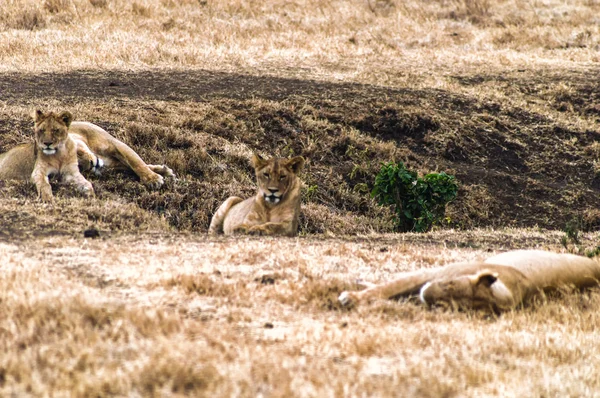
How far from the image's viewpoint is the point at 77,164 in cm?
1108

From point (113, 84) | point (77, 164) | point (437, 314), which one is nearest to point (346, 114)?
point (113, 84)

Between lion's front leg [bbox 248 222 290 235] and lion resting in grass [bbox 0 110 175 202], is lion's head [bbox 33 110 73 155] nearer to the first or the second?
lion resting in grass [bbox 0 110 175 202]

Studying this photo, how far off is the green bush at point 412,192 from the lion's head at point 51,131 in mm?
4378

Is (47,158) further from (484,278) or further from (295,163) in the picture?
(484,278)

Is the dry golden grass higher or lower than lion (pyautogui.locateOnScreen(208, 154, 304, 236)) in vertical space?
higher

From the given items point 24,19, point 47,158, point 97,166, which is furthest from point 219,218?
point 24,19

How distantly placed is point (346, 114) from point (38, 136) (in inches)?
287

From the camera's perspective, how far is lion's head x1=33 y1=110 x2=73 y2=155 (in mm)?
10663

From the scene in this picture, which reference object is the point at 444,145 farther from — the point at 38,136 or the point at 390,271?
the point at 390,271

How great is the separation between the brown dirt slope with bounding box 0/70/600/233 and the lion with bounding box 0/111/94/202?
29cm

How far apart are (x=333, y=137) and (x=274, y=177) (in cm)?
590

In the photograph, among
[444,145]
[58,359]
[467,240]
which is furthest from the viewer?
[444,145]

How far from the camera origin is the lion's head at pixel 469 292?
19.5 feet

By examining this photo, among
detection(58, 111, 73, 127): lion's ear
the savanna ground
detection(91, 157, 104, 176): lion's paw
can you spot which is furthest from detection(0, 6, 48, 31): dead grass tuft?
detection(58, 111, 73, 127): lion's ear
